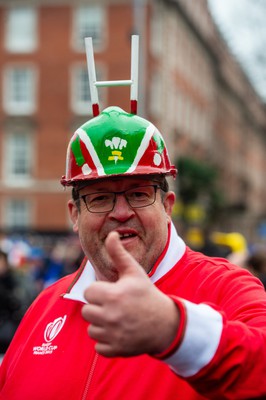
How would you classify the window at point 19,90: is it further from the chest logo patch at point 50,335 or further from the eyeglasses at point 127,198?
the eyeglasses at point 127,198

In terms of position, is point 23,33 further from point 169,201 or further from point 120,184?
point 120,184

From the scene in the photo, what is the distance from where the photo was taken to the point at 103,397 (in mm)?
2457

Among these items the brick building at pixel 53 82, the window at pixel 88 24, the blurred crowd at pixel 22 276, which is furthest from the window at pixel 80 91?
the blurred crowd at pixel 22 276

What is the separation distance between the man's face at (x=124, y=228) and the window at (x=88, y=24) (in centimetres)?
3810

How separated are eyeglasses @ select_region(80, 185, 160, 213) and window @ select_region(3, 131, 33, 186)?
1515 inches

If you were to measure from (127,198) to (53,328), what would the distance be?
0.52 m

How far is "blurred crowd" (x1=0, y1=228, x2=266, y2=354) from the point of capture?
7.68 m

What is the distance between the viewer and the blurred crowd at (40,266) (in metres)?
7.68

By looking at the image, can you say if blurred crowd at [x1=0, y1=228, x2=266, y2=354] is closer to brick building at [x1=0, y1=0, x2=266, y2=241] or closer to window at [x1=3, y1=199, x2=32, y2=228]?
brick building at [x1=0, y1=0, x2=266, y2=241]

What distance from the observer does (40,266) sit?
1652cm

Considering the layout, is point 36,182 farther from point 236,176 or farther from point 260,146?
point 260,146

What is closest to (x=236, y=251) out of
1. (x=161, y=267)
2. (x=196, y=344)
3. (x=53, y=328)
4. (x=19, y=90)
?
(x=53, y=328)

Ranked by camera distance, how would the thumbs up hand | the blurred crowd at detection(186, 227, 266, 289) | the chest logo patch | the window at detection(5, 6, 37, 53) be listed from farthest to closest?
the window at detection(5, 6, 37, 53) < the blurred crowd at detection(186, 227, 266, 289) < the chest logo patch < the thumbs up hand

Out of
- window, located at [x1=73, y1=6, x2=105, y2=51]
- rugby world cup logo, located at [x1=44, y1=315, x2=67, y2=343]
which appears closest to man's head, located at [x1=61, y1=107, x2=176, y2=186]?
rugby world cup logo, located at [x1=44, y1=315, x2=67, y2=343]
